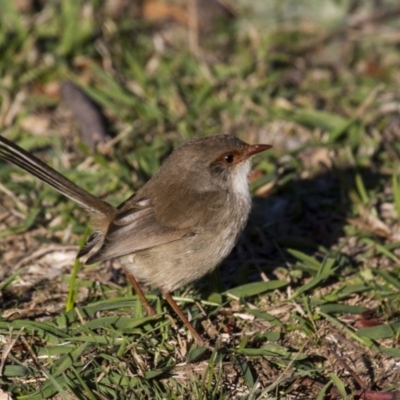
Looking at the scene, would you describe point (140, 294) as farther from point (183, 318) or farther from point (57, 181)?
point (57, 181)

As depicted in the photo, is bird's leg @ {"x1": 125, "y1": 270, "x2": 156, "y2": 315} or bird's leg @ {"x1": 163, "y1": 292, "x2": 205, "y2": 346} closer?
bird's leg @ {"x1": 163, "y1": 292, "x2": 205, "y2": 346}

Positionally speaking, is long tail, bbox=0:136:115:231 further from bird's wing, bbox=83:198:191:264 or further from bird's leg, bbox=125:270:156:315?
bird's leg, bbox=125:270:156:315

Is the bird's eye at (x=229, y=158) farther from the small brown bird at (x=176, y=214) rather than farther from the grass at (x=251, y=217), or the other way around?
the grass at (x=251, y=217)

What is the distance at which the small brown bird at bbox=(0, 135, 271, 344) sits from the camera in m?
5.49

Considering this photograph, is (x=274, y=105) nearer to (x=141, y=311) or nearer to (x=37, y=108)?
(x=37, y=108)

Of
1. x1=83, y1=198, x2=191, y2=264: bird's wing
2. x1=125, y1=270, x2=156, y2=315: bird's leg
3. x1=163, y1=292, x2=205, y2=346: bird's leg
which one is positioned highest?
x1=83, y1=198, x2=191, y2=264: bird's wing

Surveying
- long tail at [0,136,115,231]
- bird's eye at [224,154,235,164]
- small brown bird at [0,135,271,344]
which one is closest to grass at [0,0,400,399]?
small brown bird at [0,135,271,344]

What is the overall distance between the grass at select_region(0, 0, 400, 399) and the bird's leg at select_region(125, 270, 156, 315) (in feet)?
0.19

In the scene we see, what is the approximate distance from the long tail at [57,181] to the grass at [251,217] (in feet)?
1.42

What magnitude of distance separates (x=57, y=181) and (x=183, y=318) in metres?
1.21

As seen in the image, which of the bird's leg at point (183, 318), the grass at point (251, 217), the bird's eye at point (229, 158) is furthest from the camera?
the bird's eye at point (229, 158)

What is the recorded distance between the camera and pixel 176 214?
221 inches

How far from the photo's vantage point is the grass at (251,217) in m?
5.10

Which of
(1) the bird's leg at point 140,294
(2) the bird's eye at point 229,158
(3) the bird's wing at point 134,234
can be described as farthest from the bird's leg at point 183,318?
(2) the bird's eye at point 229,158
